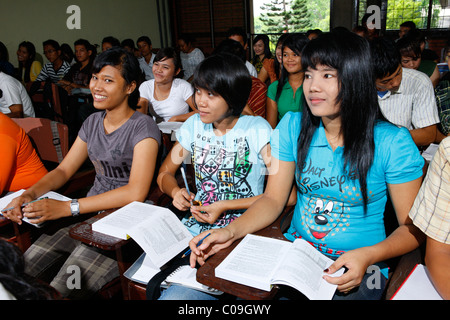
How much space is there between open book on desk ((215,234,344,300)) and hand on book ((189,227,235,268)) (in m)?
0.06

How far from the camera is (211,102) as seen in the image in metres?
1.54

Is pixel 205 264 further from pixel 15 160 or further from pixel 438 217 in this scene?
pixel 15 160

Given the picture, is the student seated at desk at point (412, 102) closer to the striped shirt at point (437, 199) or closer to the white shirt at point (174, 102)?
the striped shirt at point (437, 199)

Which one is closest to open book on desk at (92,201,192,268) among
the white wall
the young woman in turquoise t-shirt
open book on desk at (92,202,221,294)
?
open book on desk at (92,202,221,294)

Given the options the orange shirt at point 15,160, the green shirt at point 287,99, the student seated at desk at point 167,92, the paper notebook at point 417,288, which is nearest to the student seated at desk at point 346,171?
the paper notebook at point 417,288

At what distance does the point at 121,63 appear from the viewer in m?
1.80

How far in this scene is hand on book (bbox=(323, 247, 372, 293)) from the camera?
0.99m

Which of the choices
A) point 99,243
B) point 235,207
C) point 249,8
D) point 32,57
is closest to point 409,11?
point 249,8

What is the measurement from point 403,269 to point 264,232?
45 centimetres

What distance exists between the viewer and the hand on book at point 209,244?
1153 millimetres

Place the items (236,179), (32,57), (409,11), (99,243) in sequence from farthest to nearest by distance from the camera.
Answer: (409,11)
(32,57)
(236,179)
(99,243)

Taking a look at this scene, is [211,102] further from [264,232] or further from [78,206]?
[78,206]

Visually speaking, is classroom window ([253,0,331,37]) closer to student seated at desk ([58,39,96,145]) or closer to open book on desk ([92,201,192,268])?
student seated at desk ([58,39,96,145])

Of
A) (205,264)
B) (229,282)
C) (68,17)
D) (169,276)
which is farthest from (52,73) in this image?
(229,282)
